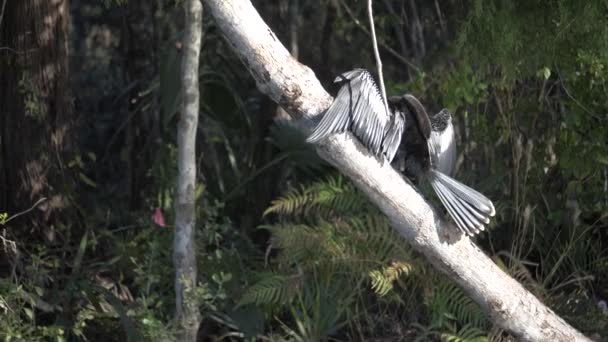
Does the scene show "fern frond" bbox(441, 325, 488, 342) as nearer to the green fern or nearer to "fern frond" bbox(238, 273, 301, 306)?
the green fern

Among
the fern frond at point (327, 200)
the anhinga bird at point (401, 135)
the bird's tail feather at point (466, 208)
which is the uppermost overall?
the anhinga bird at point (401, 135)

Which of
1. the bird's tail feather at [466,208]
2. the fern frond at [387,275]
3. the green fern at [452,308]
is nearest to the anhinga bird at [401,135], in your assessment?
the bird's tail feather at [466,208]

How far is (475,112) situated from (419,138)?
6.05 feet

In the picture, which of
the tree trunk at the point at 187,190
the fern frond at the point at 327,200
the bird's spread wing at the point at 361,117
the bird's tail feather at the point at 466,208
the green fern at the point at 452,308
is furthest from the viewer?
the fern frond at the point at 327,200

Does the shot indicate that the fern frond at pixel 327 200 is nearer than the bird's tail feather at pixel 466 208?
No

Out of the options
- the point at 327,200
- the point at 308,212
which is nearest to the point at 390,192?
the point at 327,200

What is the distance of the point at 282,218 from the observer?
5.83 metres

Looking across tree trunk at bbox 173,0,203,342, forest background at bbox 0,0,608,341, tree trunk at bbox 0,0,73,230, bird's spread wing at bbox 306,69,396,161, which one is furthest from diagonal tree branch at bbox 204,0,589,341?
tree trunk at bbox 0,0,73,230

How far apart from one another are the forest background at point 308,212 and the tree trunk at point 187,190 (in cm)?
9

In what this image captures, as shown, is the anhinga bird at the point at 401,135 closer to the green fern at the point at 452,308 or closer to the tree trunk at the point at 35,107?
the green fern at the point at 452,308

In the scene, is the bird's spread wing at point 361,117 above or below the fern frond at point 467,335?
above

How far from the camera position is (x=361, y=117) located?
3.52m

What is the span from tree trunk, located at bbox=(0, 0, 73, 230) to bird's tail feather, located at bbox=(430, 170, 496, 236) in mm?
2400

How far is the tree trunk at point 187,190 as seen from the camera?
4.63 meters
